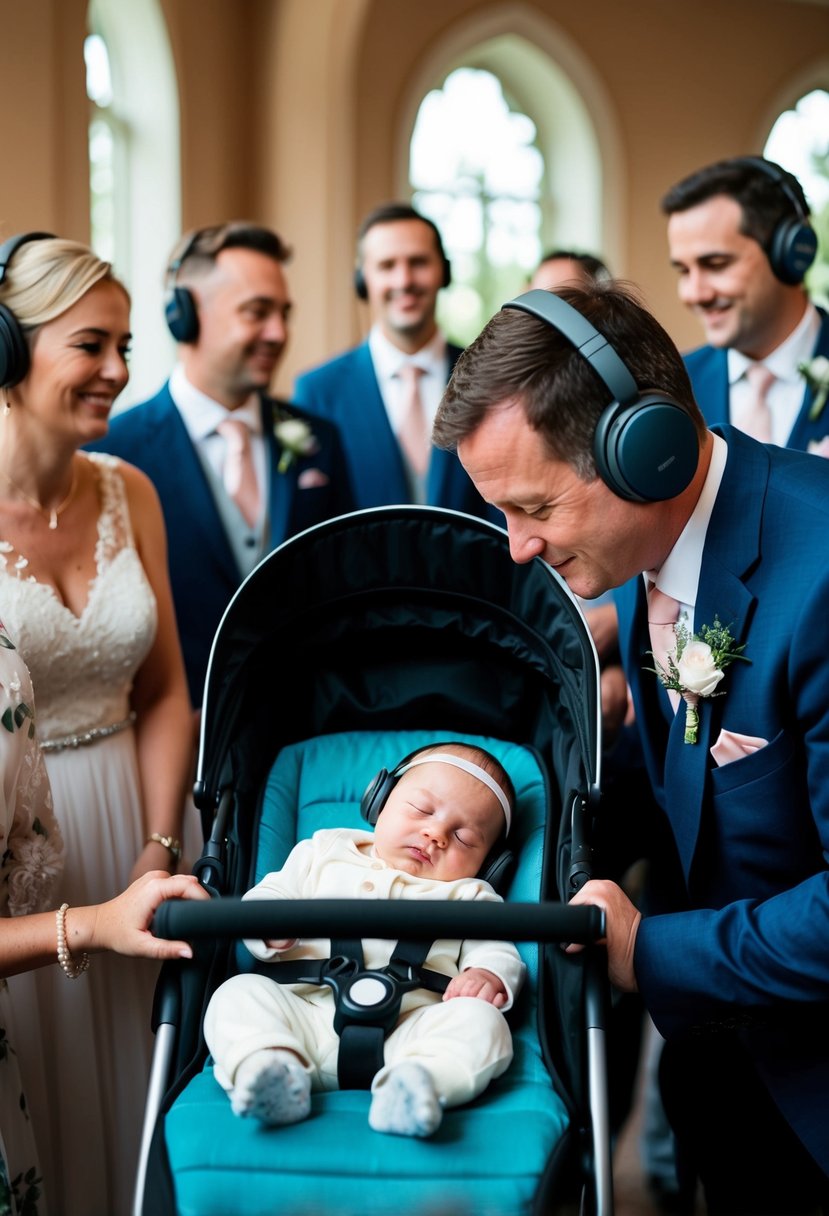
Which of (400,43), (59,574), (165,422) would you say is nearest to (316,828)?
(59,574)

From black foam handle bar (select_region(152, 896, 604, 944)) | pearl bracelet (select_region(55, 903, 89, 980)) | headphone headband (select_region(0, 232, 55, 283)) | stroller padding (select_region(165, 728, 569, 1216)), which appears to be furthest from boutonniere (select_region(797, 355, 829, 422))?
pearl bracelet (select_region(55, 903, 89, 980))

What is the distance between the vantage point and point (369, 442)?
3.95m

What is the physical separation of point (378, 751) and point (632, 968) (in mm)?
807

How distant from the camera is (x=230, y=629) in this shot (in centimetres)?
216

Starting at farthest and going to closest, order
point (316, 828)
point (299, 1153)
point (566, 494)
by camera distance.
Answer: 1. point (316, 828)
2. point (566, 494)
3. point (299, 1153)

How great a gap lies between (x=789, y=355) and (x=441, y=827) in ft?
6.89

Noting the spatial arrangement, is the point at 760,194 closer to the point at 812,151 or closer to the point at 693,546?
the point at 693,546

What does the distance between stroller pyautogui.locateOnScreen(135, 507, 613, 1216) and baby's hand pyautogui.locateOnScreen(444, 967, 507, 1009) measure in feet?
0.22

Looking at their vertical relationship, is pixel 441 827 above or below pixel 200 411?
below

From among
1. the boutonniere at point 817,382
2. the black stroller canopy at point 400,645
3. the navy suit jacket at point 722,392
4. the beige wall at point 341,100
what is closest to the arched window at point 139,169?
the beige wall at point 341,100

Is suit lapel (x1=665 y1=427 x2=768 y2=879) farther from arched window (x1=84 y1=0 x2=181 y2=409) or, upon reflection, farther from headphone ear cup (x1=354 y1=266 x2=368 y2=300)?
arched window (x1=84 y1=0 x2=181 y2=409)

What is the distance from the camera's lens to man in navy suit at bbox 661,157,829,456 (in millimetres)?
3488

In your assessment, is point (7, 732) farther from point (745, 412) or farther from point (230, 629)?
point (745, 412)

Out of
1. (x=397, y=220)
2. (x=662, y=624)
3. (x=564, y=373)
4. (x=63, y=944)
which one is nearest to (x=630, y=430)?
(x=564, y=373)
